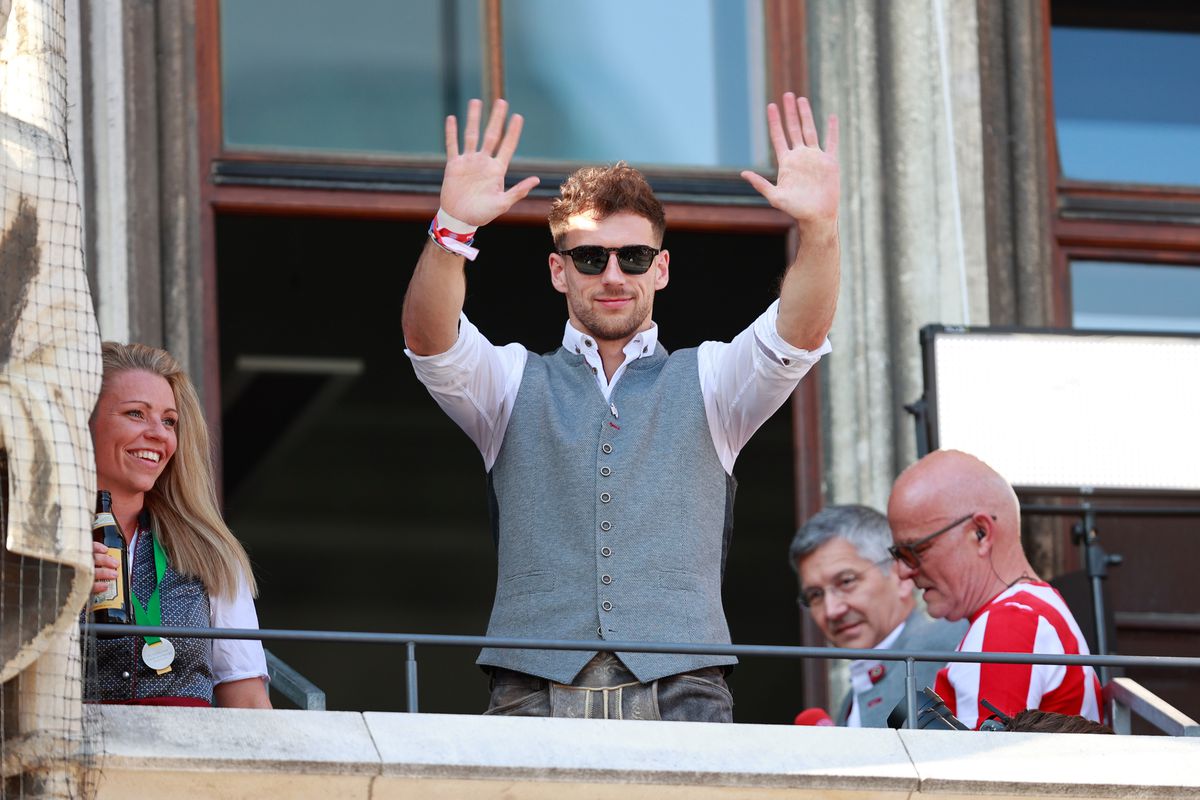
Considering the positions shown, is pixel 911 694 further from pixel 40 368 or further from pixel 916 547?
pixel 40 368

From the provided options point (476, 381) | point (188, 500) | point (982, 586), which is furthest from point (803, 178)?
point (188, 500)

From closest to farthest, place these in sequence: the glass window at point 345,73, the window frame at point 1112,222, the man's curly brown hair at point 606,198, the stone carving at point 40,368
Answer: the stone carving at point 40,368 < the man's curly brown hair at point 606,198 < the glass window at point 345,73 < the window frame at point 1112,222

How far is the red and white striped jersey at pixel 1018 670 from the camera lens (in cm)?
588

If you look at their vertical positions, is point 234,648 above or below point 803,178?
below

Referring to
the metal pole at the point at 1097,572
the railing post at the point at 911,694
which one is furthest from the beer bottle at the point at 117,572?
the metal pole at the point at 1097,572

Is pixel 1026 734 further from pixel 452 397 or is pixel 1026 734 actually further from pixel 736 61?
pixel 736 61

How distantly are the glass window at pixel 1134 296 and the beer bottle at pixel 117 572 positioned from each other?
362 cm

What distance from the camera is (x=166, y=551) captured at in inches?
221

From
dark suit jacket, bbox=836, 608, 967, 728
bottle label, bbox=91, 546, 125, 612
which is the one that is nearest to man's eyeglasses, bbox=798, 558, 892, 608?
dark suit jacket, bbox=836, 608, 967, 728

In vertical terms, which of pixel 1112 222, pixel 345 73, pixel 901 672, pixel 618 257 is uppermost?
pixel 345 73

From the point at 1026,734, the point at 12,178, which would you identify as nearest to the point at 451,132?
the point at 12,178

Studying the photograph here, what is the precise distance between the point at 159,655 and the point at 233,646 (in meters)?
0.24

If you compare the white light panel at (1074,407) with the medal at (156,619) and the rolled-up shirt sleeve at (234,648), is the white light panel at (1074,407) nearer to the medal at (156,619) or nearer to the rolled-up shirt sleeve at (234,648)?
the rolled-up shirt sleeve at (234,648)

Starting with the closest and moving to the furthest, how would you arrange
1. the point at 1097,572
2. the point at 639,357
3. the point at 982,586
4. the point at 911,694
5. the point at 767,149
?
the point at 911,694, the point at 639,357, the point at 982,586, the point at 1097,572, the point at 767,149
